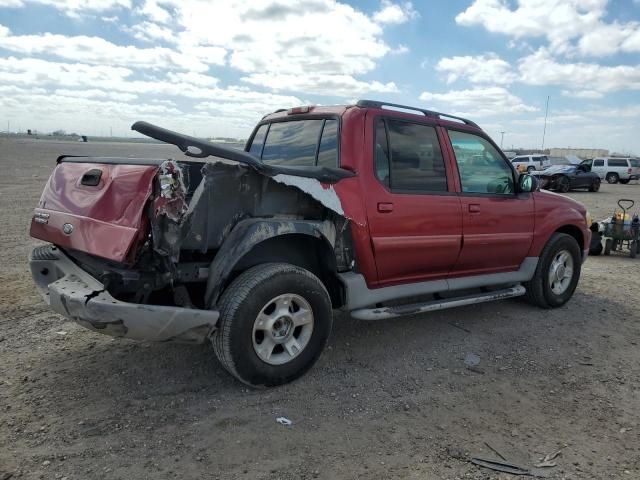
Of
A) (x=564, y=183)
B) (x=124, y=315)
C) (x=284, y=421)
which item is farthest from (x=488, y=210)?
(x=564, y=183)

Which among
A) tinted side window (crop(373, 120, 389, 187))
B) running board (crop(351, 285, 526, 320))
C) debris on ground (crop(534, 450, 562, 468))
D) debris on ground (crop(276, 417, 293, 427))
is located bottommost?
debris on ground (crop(534, 450, 562, 468))

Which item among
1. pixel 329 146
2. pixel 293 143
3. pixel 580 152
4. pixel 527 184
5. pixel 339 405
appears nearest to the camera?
pixel 339 405

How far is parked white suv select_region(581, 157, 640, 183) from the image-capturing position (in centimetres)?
3291

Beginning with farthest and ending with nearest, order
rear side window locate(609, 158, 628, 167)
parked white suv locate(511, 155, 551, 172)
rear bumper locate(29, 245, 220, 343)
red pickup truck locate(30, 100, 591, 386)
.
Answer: parked white suv locate(511, 155, 551, 172) → rear side window locate(609, 158, 628, 167) → red pickup truck locate(30, 100, 591, 386) → rear bumper locate(29, 245, 220, 343)

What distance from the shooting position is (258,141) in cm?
504

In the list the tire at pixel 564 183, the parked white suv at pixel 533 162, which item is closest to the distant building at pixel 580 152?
the parked white suv at pixel 533 162

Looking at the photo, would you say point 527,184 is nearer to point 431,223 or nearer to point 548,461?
point 431,223

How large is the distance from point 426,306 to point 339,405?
4.51 ft

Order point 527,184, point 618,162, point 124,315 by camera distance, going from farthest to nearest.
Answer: point 618,162 < point 527,184 < point 124,315

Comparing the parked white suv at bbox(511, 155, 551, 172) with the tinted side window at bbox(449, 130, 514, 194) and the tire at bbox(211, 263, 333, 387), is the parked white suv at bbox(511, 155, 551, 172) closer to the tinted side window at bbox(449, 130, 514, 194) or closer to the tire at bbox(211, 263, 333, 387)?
the tinted side window at bbox(449, 130, 514, 194)

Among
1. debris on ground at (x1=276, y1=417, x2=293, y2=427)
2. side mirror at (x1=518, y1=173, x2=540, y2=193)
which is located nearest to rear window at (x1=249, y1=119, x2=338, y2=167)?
debris on ground at (x1=276, y1=417, x2=293, y2=427)

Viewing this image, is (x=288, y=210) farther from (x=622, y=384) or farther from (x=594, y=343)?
(x=594, y=343)

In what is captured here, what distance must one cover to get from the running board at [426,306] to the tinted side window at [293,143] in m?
1.29

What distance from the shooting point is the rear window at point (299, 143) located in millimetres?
4137
